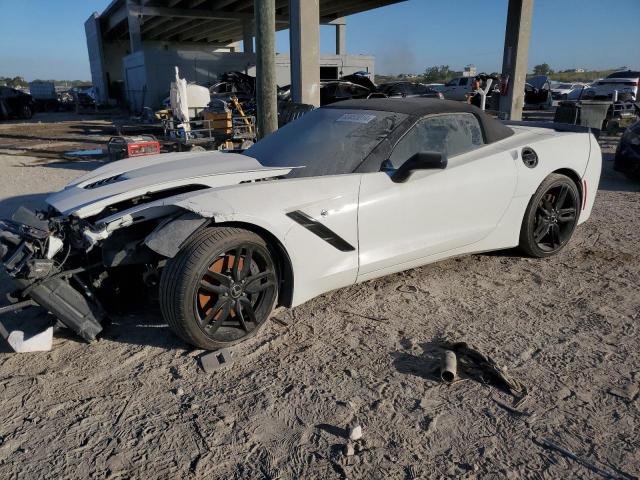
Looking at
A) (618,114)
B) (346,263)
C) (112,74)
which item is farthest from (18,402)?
(112,74)

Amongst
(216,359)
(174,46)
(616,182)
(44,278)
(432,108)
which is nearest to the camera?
(44,278)

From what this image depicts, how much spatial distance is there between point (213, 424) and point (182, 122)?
9.48m

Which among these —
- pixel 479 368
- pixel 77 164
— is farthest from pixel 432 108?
pixel 77 164

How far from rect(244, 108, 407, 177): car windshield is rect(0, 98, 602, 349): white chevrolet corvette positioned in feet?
0.04

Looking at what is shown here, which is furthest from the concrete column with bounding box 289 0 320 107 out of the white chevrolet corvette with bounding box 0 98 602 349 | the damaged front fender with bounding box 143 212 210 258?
the damaged front fender with bounding box 143 212 210 258

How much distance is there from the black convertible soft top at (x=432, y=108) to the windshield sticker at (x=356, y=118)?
11 cm

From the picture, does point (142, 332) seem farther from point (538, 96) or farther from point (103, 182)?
point (538, 96)

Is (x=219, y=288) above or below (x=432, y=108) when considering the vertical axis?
below

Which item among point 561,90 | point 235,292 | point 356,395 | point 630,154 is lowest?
point 356,395

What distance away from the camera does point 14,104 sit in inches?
877

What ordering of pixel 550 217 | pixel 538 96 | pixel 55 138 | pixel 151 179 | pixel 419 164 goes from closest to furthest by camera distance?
pixel 419 164 < pixel 151 179 < pixel 550 217 < pixel 55 138 < pixel 538 96

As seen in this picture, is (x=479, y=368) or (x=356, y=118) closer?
(x=479, y=368)

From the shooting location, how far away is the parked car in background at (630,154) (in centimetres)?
718

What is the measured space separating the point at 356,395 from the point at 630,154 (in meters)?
6.77
